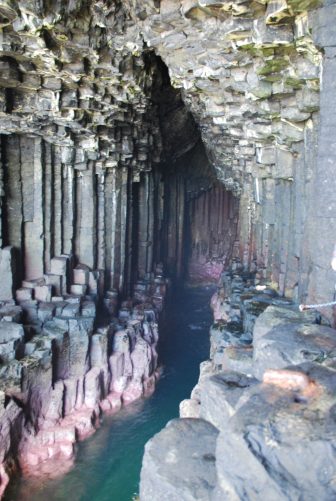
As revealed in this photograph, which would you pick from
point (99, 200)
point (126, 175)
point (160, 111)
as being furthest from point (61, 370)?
point (160, 111)

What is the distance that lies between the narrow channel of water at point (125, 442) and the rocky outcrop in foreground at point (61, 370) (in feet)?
1.13

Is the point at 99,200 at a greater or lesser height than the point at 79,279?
greater

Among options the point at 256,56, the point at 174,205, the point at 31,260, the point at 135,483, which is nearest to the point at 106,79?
the point at 256,56

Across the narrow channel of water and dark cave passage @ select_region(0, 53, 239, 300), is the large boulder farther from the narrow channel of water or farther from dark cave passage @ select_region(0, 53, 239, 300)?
dark cave passage @ select_region(0, 53, 239, 300)

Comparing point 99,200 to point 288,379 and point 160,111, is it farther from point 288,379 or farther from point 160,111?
point 288,379

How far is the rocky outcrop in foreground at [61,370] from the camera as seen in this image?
35.8 ft

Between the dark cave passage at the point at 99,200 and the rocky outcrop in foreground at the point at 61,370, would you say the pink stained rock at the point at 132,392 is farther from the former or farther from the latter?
the dark cave passage at the point at 99,200

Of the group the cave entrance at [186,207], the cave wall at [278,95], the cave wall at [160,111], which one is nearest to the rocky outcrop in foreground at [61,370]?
the cave wall at [160,111]

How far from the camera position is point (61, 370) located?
41.0 feet

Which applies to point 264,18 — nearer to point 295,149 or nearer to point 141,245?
point 295,149

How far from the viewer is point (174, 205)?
24.4 m

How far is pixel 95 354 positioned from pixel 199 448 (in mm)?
9172

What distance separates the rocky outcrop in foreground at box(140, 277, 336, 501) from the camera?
3346 millimetres

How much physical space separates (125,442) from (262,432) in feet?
30.5
